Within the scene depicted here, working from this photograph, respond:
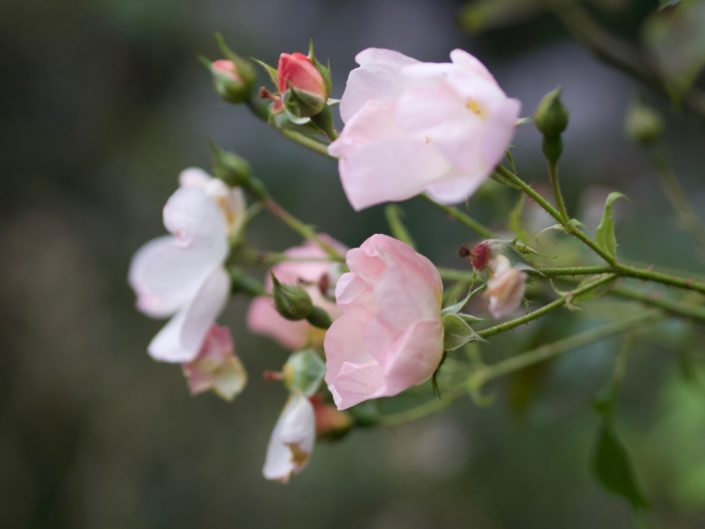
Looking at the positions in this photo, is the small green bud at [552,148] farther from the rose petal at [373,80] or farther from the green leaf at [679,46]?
the green leaf at [679,46]

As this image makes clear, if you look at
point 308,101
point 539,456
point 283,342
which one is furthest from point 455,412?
point 308,101

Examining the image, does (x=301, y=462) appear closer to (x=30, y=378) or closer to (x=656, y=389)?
(x=656, y=389)

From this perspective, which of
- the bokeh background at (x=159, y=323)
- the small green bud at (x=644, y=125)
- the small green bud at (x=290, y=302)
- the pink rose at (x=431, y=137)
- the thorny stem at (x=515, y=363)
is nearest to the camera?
the pink rose at (x=431, y=137)

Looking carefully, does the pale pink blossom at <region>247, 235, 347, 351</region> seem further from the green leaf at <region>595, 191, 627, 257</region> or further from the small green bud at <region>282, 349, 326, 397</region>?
the green leaf at <region>595, 191, 627, 257</region>

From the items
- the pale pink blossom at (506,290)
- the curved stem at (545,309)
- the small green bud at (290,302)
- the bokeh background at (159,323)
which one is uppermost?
the pale pink blossom at (506,290)

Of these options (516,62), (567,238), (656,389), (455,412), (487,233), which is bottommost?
(455,412)

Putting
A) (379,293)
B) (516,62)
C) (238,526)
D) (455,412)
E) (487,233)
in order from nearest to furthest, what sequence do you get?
(379,293) < (487,233) < (455,412) < (238,526) < (516,62)

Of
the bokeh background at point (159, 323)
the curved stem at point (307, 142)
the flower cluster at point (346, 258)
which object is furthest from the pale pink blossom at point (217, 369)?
the bokeh background at point (159, 323)
